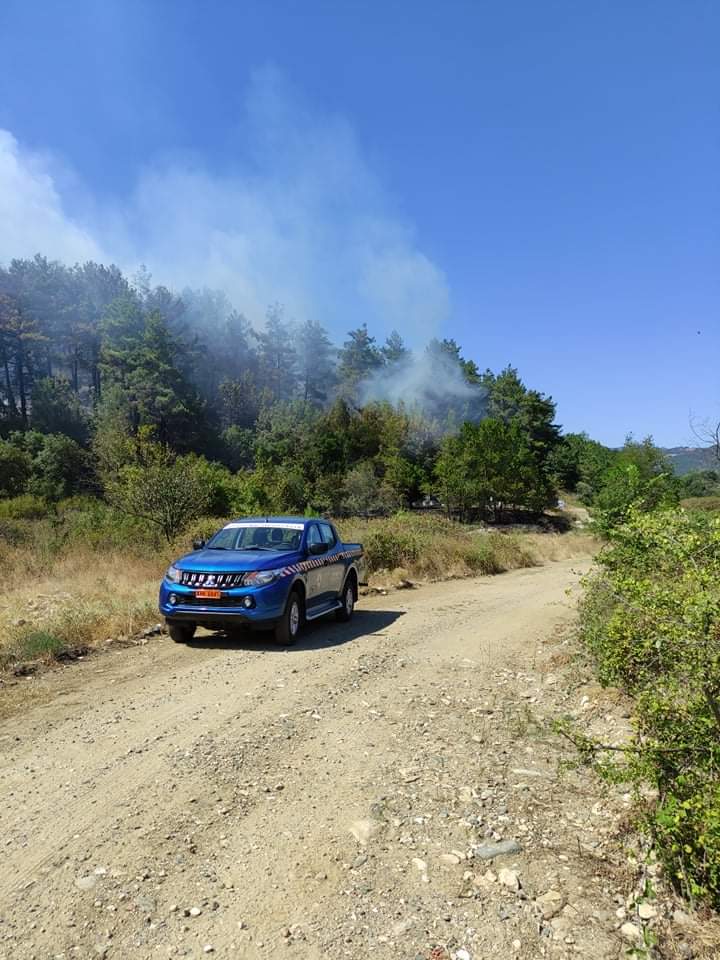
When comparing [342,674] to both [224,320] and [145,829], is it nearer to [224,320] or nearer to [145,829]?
[145,829]

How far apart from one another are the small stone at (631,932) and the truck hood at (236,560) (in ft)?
20.9

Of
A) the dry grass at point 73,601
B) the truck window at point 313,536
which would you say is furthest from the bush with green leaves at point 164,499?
the truck window at point 313,536

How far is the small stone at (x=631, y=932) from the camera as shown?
286cm

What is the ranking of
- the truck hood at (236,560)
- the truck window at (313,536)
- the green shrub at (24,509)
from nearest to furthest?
the truck hood at (236,560), the truck window at (313,536), the green shrub at (24,509)

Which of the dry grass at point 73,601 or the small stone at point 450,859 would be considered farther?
the dry grass at point 73,601

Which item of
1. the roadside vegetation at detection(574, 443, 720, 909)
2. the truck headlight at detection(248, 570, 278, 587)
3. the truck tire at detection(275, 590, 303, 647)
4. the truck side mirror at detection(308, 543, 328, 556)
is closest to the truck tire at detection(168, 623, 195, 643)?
the truck headlight at detection(248, 570, 278, 587)

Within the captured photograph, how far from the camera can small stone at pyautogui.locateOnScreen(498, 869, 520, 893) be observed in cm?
326

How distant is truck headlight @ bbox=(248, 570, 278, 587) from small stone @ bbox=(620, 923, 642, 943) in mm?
6203

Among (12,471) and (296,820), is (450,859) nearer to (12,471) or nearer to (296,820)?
(296,820)

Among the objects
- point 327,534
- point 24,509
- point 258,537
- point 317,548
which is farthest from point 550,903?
point 24,509

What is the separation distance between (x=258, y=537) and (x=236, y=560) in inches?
46.8

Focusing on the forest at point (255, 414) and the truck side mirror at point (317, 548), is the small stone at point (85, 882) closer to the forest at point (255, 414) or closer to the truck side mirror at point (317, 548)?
the truck side mirror at point (317, 548)

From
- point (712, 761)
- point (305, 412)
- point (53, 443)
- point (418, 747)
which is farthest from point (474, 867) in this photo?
point (305, 412)

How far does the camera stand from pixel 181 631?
30.1 feet
